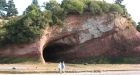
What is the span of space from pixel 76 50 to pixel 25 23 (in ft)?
36.6

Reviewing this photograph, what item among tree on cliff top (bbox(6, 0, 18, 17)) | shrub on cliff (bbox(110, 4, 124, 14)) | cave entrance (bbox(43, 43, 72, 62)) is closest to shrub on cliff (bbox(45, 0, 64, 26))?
cave entrance (bbox(43, 43, 72, 62))

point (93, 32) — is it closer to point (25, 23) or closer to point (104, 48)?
point (104, 48)

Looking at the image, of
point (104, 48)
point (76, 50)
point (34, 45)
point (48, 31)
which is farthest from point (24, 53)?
point (104, 48)

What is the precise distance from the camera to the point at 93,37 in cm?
5872

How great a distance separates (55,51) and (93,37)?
7738mm

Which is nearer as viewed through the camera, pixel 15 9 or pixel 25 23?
pixel 25 23

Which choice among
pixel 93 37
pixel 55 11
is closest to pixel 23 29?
pixel 55 11

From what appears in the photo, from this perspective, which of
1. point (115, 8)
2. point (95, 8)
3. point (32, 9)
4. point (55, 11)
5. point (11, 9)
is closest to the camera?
point (32, 9)

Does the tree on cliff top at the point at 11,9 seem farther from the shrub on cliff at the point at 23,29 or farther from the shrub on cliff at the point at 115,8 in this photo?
the shrub on cliff at the point at 115,8

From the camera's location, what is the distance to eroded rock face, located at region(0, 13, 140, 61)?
188 ft

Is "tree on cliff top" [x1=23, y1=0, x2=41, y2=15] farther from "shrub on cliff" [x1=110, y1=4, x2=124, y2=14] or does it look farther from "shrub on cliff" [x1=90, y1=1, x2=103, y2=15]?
"shrub on cliff" [x1=110, y1=4, x2=124, y2=14]

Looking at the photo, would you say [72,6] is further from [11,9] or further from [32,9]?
[11,9]

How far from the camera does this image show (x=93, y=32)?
A: 192 feet

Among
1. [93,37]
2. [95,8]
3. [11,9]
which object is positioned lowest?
[93,37]
